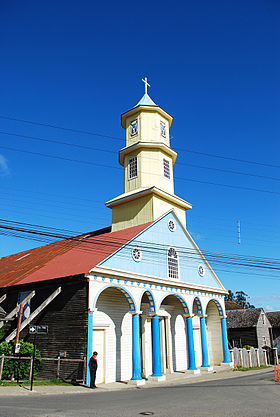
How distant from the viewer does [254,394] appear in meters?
13.1

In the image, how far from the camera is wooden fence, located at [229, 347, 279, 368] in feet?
89.5

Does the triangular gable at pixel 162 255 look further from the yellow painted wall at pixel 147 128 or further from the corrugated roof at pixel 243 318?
the corrugated roof at pixel 243 318

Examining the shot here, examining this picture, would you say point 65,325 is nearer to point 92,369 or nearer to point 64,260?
point 92,369

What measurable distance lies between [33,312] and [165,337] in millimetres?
8695

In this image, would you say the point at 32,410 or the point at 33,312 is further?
the point at 33,312

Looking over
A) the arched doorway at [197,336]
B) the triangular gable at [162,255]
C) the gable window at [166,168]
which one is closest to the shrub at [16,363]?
the triangular gable at [162,255]

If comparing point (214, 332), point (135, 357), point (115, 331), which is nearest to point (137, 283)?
point (115, 331)

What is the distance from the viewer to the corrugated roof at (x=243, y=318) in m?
37.5

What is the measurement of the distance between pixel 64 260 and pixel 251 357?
56.0 ft

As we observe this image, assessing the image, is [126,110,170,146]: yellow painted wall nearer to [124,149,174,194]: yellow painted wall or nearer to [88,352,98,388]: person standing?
[124,149,174,194]: yellow painted wall

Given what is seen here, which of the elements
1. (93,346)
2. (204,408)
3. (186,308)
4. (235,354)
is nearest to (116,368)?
(93,346)

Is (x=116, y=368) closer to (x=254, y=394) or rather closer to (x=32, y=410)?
(x=254, y=394)

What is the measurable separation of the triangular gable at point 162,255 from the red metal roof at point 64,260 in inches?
17.1

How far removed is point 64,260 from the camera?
21562mm
